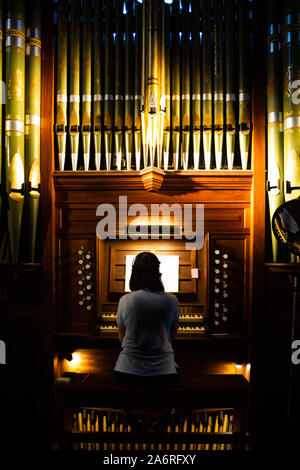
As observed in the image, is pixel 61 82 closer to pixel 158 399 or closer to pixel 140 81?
pixel 140 81

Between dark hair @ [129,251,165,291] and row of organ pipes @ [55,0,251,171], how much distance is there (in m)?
1.29

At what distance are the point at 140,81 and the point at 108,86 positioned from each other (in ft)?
1.15

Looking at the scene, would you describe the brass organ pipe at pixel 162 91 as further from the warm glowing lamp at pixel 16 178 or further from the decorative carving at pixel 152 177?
the warm glowing lamp at pixel 16 178

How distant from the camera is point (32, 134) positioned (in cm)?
369

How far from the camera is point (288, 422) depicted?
3.31 metres

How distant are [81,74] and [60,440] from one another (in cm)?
358

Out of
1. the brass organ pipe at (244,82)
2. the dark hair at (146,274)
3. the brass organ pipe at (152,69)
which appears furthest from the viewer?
the brass organ pipe at (244,82)

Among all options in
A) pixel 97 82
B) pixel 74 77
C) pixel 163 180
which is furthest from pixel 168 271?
pixel 74 77

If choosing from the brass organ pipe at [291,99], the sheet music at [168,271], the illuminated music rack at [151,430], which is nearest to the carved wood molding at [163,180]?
the brass organ pipe at [291,99]

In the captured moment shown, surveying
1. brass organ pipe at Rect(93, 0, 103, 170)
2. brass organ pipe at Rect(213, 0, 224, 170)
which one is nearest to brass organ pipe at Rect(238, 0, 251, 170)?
brass organ pipe at Rect(213, 0, 224, 170)

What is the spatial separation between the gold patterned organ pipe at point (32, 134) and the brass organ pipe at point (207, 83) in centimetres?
176

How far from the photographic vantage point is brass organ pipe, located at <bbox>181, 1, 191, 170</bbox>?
3.79 meters

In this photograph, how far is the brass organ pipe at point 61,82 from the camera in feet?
12.4

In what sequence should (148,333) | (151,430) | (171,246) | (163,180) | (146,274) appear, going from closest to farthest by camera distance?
(148,333), (146,274), (151,430), (163,180), (171,246)
